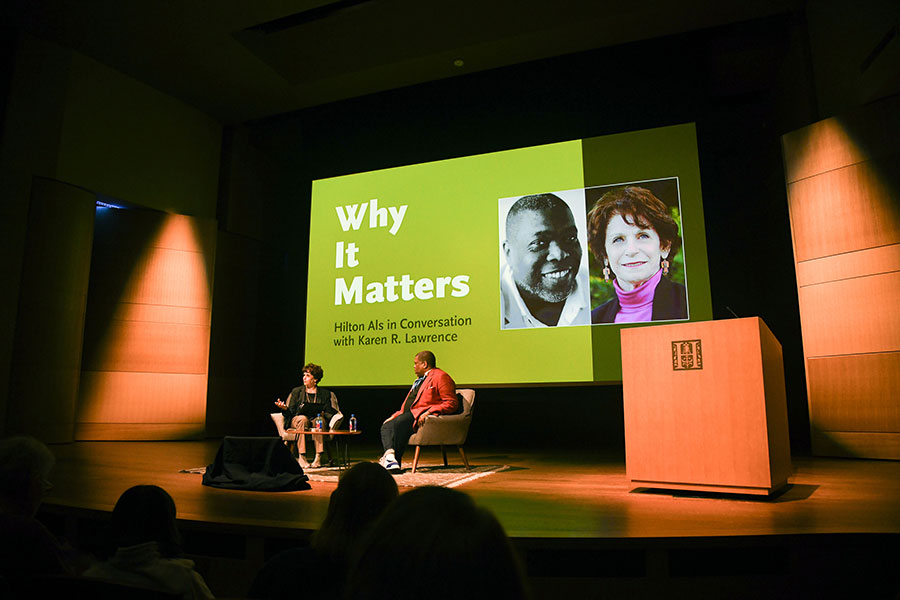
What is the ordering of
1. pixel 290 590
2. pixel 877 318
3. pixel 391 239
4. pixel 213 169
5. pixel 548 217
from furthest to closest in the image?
1. pixel 213 169
2. pixel 391 239
3. pixel 548 217
4. pixel 877 318
5. pixel 290 590

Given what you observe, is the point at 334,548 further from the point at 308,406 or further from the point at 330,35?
the point at 330,35

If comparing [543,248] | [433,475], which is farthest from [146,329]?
[543,248]

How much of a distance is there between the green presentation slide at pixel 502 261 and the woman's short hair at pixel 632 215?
0.07 feet

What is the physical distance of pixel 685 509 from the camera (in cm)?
301

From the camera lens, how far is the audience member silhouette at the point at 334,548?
114cm

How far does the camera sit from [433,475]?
455cm

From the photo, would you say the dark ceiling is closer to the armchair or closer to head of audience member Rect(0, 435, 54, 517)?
the armchair

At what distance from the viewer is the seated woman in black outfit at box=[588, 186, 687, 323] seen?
5879mm

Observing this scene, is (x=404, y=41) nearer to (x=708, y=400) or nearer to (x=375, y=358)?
(x=375, y=358)

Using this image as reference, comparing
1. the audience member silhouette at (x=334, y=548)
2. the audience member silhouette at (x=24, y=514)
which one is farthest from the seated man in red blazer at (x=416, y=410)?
the audience member silhouette at (x=334, y=548)

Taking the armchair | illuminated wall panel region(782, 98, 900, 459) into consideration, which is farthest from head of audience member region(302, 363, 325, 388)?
illuminated wall panel region(782, 98, 900, 459)

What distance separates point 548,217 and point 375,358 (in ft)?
7.95

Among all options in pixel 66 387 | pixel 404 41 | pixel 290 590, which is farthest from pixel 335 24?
pixel 290 590

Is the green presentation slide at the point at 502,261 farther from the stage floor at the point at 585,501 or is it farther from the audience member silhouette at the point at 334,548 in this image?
the audience member silhouette at the point at 334,548
